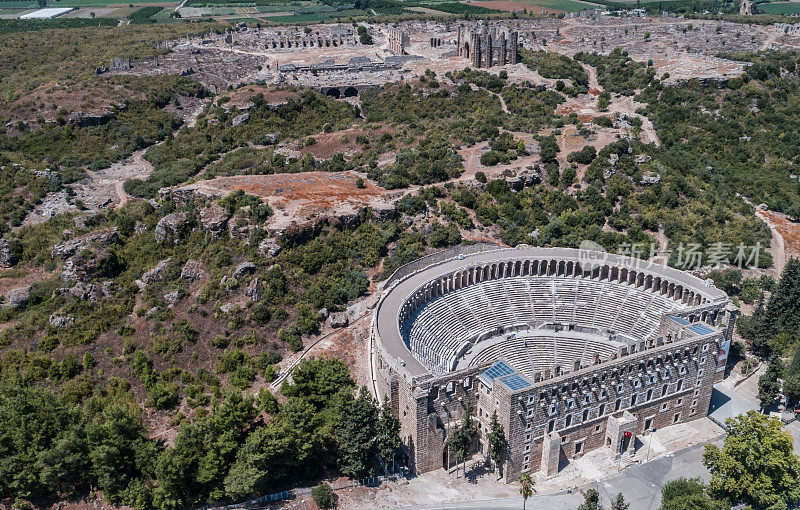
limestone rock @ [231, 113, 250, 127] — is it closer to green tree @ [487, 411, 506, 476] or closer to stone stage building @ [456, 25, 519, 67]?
stone stage building @ [456, 25, 519, 67]

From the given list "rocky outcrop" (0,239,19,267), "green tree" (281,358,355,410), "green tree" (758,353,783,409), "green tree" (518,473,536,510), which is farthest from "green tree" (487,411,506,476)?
"rocky outcrop" (0,239,19,267)

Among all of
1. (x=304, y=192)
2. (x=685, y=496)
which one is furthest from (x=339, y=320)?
(x=685, y=496)

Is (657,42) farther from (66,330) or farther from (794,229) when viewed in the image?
(66,330)

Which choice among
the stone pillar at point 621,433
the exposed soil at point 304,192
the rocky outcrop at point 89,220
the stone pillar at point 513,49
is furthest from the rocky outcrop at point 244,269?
the stone pillar at point 513,49

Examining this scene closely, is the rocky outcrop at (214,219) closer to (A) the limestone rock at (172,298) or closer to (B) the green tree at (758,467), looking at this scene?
(A) the limestone rock at (172,298)

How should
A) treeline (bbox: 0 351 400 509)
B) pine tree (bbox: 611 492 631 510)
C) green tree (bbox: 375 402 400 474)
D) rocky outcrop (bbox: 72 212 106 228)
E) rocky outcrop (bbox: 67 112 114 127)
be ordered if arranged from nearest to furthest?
pine tree (bbox: 611 492 631 510) → treeline (bbox: 0 351 400 509) → green tree (bbox: 375 402 400 474) → rocky outcrop (bbox: 72 212 106 228) → rocky outcrop (bbox: 67 112 114 127)
